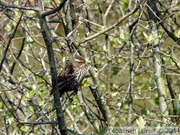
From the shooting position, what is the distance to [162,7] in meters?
4.27

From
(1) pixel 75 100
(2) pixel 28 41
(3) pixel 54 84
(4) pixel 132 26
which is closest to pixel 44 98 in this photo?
(1) pixel 75 100

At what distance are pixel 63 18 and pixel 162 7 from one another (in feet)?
3.47

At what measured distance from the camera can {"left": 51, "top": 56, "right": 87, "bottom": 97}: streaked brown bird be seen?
3.54 m

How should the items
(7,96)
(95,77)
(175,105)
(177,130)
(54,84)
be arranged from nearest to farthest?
(54,84), (177,130), (95,77), (175,105), (7,96)

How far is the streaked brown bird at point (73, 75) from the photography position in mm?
3543

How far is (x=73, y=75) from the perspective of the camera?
3693 mm

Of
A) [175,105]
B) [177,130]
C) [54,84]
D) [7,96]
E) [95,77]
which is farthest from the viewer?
[7,96]

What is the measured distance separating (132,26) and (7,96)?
51.8 inches

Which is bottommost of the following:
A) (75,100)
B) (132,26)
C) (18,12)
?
(75,100)

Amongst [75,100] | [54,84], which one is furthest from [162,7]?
[54,84]

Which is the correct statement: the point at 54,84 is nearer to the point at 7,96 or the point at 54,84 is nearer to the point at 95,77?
the point at 95,77

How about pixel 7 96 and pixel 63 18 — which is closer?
pixel 63 18

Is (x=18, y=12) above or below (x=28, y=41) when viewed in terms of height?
above

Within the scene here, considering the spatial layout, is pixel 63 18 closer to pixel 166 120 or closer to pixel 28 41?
pixel 28 41
